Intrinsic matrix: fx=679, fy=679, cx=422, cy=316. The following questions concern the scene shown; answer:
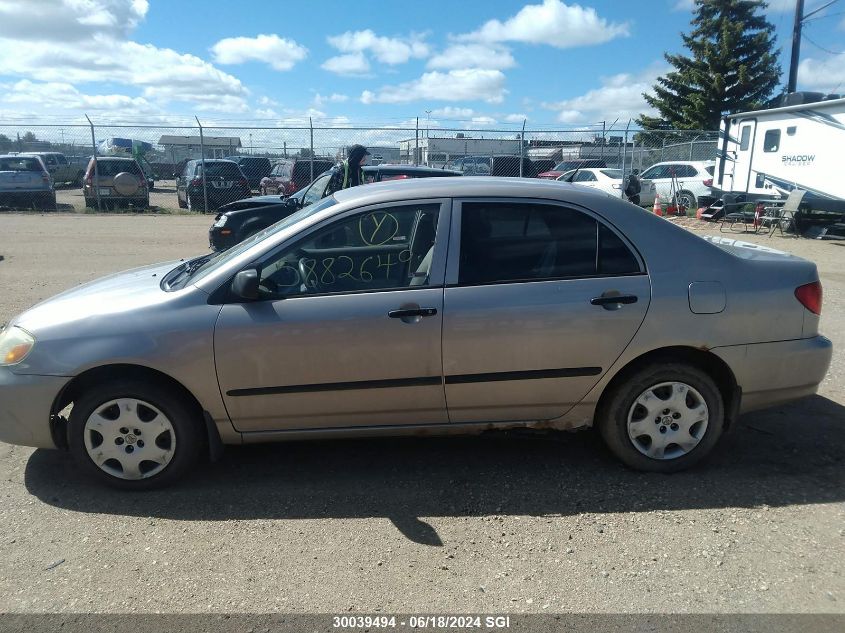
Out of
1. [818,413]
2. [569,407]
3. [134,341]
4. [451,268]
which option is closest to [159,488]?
[134,341]

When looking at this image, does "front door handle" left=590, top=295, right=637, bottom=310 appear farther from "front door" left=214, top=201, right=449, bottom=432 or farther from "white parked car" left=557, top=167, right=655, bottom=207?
"white parked car" left=557, top=167, right=655, bottom=207

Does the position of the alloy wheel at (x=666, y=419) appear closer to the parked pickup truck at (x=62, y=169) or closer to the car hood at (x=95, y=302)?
the car hood at (x=95, y=302)

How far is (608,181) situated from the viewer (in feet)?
62.9

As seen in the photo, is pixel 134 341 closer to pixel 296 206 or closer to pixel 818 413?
pixel 818 413

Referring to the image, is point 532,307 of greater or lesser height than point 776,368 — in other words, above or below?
above

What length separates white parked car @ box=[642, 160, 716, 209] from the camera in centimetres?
1936

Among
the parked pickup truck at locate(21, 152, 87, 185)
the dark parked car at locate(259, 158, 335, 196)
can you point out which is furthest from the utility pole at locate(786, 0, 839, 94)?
the parked pickup truck at locate(21, 152, 87, 185)

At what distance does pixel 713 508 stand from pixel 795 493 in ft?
1.73

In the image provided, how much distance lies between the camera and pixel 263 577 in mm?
2971

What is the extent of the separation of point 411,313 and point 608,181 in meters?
17.0

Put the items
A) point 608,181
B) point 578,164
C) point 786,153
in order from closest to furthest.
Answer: point 786,153 < point 608,181 < point 578,164

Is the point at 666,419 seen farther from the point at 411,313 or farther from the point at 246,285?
the point at 246,285

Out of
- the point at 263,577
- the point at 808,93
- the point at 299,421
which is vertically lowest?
the point at 263,577

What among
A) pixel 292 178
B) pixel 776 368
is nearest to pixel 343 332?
pixel 776 368
